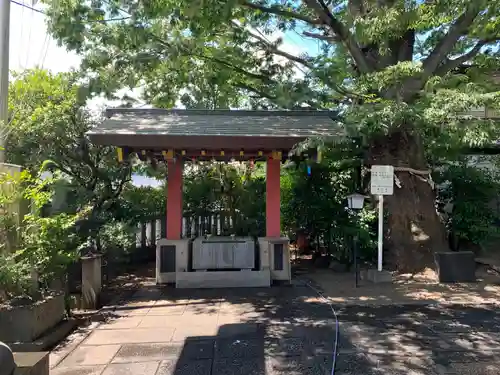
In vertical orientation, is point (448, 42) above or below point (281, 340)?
above

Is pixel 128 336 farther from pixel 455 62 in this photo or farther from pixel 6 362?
pixel 455 62

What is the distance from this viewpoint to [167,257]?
8219 mm

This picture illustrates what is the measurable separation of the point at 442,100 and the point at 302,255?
20.6 ft

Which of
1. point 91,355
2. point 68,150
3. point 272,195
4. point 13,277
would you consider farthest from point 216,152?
point 91,355

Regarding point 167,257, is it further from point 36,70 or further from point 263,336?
point 36,70

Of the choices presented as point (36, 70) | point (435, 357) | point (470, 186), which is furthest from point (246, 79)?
point (435, 357)

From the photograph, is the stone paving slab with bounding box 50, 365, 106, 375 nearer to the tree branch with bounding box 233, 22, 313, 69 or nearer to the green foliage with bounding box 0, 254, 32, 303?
the green foliage with bounding box 0, 254, 32, 303

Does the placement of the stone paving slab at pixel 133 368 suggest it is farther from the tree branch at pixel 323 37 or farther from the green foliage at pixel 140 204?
the tree branch at pixel 323 37

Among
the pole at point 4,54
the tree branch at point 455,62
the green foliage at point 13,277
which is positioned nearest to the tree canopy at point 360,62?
the tree branch at point 455,62

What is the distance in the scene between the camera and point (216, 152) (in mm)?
8312

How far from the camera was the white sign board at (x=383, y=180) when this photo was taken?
7.38m

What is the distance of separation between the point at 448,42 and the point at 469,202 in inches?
141

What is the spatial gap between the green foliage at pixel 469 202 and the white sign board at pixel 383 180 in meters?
2.83

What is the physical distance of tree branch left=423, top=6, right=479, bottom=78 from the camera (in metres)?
7.28
